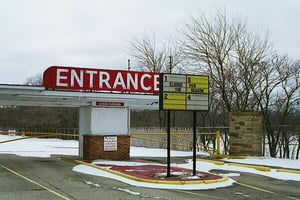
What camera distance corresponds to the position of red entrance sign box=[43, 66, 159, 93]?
1759cm

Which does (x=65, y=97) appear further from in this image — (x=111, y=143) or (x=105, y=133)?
(x=111, y=143)

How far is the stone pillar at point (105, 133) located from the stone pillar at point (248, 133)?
5772 millimetres

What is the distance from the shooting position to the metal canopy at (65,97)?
54.1 ft

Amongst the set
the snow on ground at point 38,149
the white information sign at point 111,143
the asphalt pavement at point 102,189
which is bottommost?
the snow on ground at point 38,149

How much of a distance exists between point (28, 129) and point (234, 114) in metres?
46.5

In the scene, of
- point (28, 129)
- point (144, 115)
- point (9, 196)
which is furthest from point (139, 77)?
point (28, 129)

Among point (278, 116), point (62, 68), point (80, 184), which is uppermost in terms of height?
point (62, 68)

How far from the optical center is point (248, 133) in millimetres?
20078

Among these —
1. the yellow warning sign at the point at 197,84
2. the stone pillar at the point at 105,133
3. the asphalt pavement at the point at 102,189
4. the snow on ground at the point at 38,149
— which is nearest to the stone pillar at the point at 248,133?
the asphalt pavement at the point at 102,189

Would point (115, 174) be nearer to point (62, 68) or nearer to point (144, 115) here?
point (62, 68)

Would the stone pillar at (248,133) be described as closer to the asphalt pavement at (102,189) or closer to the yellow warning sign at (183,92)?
the asphalt pavement at (102,189)

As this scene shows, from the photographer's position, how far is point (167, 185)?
11969mm

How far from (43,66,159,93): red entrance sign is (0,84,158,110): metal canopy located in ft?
1.07

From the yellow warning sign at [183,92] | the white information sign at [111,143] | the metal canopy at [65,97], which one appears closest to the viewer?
the yellow warning sign at [183,92]
